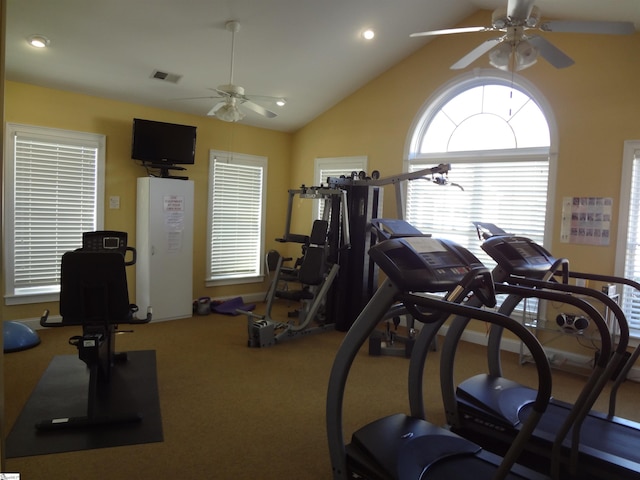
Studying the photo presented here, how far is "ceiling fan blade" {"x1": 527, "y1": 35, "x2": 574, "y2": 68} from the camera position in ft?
9.53

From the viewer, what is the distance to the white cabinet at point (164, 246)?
5117 millimetres

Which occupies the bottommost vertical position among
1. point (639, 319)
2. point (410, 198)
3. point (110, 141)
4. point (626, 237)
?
point (639, 319)

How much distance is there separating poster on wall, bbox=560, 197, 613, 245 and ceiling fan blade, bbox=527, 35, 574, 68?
159 cm

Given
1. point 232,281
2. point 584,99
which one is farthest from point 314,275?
point 584,99

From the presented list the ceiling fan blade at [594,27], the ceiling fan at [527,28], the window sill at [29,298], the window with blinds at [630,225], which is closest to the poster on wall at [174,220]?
the window sill at [29,298]

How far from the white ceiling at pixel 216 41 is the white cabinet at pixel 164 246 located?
3.78ft

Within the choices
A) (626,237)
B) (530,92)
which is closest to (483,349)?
(626,237)

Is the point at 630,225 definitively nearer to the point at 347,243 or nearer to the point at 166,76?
the point at 347,243

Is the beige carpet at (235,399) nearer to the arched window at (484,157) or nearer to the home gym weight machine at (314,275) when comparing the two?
the home gym weight machine at (314,275)

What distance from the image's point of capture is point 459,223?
5.14 metres

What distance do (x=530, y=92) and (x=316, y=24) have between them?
230 centimetres

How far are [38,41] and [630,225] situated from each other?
560 centimetres

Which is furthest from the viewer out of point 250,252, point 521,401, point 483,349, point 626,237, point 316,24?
point 250,252

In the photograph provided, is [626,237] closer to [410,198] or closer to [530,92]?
[530,92]
